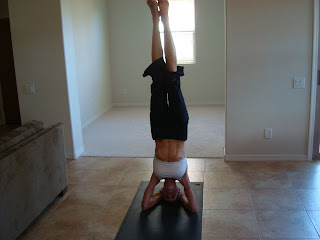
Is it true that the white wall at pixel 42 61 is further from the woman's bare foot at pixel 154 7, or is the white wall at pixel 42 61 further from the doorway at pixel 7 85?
the doorway at pixel 7 85

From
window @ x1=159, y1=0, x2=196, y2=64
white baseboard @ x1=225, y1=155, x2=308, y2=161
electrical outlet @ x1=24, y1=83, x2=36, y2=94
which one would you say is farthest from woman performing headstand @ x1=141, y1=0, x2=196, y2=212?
window @ x1=159, y1=0, x2=196, y2=64

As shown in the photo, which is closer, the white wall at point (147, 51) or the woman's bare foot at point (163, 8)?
the woman's bare foot at point (163, 8)

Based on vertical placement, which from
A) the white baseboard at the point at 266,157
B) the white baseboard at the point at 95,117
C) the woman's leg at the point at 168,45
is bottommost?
the white baseboard at the point at 266,157

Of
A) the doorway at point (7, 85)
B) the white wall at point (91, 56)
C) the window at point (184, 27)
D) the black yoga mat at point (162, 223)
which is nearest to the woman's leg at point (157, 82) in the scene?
the black yoga mat at point (162, 223)

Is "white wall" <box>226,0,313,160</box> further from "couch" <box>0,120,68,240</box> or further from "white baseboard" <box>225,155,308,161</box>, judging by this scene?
"couch" <box>0,120,68,240</box>

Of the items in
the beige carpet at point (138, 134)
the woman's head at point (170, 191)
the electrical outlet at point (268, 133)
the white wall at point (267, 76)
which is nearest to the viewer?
the woman's head at point (170, 191)

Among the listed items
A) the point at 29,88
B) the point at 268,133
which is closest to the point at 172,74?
the point at 268,133

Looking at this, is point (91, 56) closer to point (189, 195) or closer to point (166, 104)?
point (166, 104)

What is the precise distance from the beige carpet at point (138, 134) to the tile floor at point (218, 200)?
0.35 m

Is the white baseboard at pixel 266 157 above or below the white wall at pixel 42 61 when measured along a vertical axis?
below

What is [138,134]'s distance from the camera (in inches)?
209

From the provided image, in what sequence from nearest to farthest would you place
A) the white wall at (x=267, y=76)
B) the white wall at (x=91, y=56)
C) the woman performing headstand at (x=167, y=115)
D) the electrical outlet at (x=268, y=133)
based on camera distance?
the woman performing headstand at (x=167, y=115) → the white wall at (x=267, y=76) → the electrical outlet at (x=268, y=133) → the white wall at (x=91, y=56)

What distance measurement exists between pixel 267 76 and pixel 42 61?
8.83 ft

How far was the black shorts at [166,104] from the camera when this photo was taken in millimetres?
2561
